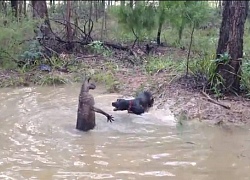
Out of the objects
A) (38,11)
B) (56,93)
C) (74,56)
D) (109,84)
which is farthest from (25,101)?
(38,11)

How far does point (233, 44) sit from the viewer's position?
7215mm

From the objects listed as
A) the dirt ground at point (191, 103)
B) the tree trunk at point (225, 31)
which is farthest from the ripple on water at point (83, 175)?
the tree trunk at point (225, 31)

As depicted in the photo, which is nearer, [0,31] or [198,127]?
[198,127]

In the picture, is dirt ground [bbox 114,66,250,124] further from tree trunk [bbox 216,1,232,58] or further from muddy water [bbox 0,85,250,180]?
tree trunk [bbox 216,1,232,58]

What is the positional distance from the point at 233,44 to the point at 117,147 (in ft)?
9.68

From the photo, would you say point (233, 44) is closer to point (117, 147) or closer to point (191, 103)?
point (191, 103)

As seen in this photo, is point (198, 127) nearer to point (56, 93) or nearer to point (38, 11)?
point (56, 93)

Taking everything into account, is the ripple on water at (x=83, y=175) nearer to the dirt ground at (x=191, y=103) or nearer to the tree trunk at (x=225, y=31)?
the dirt ground at (x=191, y=103)

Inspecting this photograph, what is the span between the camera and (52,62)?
10070 millimetres

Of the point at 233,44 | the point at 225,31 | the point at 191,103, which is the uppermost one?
the point at 225,31

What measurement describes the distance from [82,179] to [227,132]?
2377mm

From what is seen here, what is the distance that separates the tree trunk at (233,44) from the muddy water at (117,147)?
123 centimetres

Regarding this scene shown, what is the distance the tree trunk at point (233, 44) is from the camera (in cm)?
714

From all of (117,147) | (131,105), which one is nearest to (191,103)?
(131,105)
